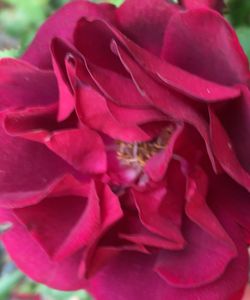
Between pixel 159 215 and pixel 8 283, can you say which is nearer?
pixel 159 215

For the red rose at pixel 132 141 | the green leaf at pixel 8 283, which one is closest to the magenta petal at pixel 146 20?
the red rose at pixel 132 141

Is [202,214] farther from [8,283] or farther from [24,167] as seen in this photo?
[8,283]

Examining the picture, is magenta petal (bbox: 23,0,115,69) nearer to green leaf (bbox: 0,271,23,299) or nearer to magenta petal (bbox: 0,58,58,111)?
magenta petal (bbox: 0,58,58,111)

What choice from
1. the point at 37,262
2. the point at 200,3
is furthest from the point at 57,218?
the point at 200,3

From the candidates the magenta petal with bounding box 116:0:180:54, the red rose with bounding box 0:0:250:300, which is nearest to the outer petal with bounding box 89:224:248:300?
the red rose with bounding box 0:0:250:300

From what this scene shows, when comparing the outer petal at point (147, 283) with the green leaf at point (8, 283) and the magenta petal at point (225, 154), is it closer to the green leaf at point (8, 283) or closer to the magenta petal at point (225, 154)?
the magenta petal at point (225, 154)

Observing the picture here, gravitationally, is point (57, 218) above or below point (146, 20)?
below

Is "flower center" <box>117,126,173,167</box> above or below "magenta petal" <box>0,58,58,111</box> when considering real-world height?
below
